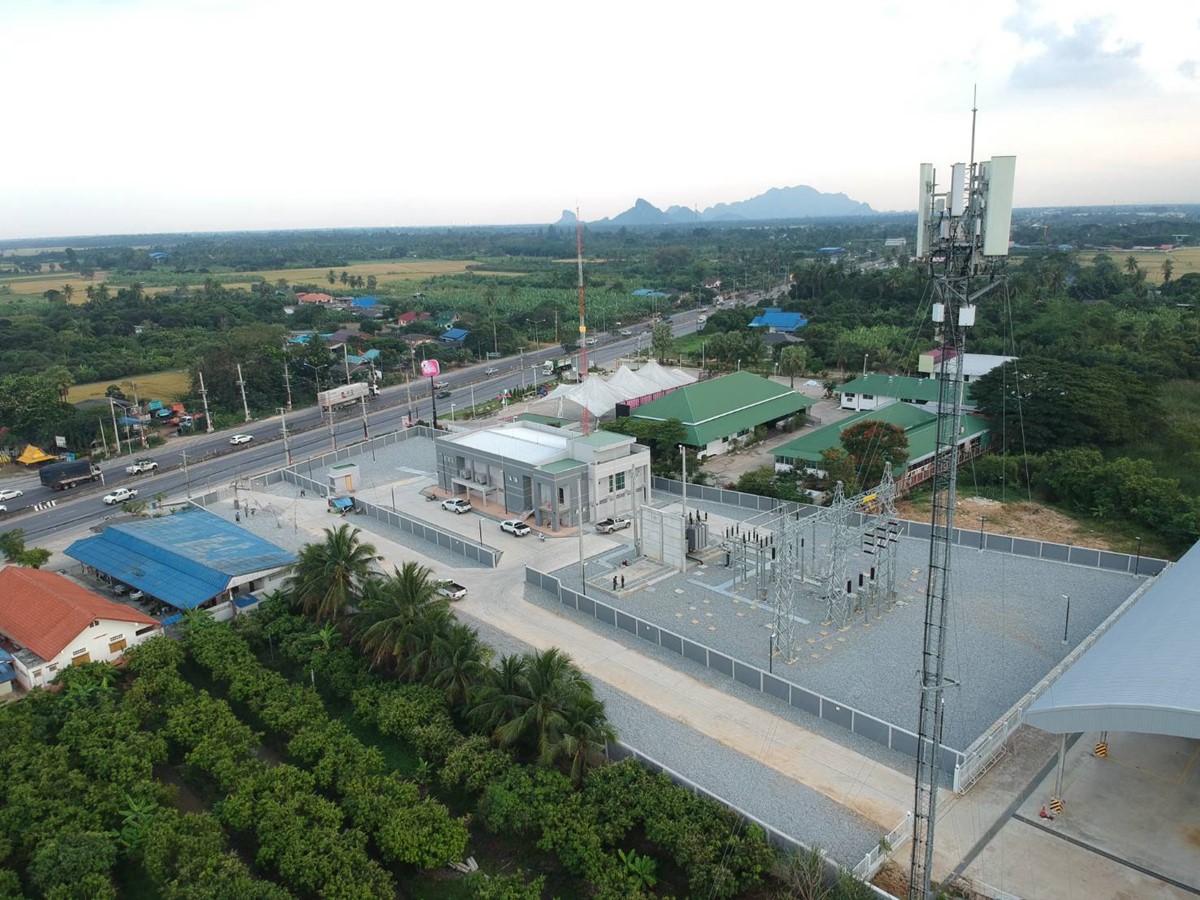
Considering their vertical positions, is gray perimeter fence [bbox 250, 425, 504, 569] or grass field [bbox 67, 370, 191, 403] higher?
grass field [bbox 67, 370, 191, 403]

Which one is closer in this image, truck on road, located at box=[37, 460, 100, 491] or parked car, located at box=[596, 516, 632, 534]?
parked car, located at box=[596, 516, 632, 534]

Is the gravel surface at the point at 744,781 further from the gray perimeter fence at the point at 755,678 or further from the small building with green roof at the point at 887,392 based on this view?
the small building with green roof at the point at 887,392

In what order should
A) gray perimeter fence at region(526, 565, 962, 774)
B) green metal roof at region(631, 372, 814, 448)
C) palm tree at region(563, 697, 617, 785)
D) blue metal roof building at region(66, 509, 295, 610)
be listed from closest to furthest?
1. palm tree at region(563, 697, 617, 785)
2. gray perimeter fence at region(526, 565, 962, 774)
3. blue metal roof building at region(66, 509, 295, 610)
4. green metal roof at region(631, 372, 814, 448)

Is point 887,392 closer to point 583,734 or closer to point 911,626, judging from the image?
point 911,626

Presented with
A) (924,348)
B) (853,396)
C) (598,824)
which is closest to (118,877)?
(598,824)

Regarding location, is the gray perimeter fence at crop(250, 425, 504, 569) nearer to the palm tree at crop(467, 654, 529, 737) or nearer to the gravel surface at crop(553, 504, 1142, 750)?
the gravel surface at crop(553, 504, 1142, 750)

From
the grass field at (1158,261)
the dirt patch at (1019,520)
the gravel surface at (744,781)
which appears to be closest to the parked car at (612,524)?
the dirt patch at (1019,520)

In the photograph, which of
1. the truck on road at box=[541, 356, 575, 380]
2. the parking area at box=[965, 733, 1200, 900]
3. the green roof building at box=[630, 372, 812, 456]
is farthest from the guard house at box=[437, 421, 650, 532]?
the truck on road at box=[541, 356, 575, 380]
